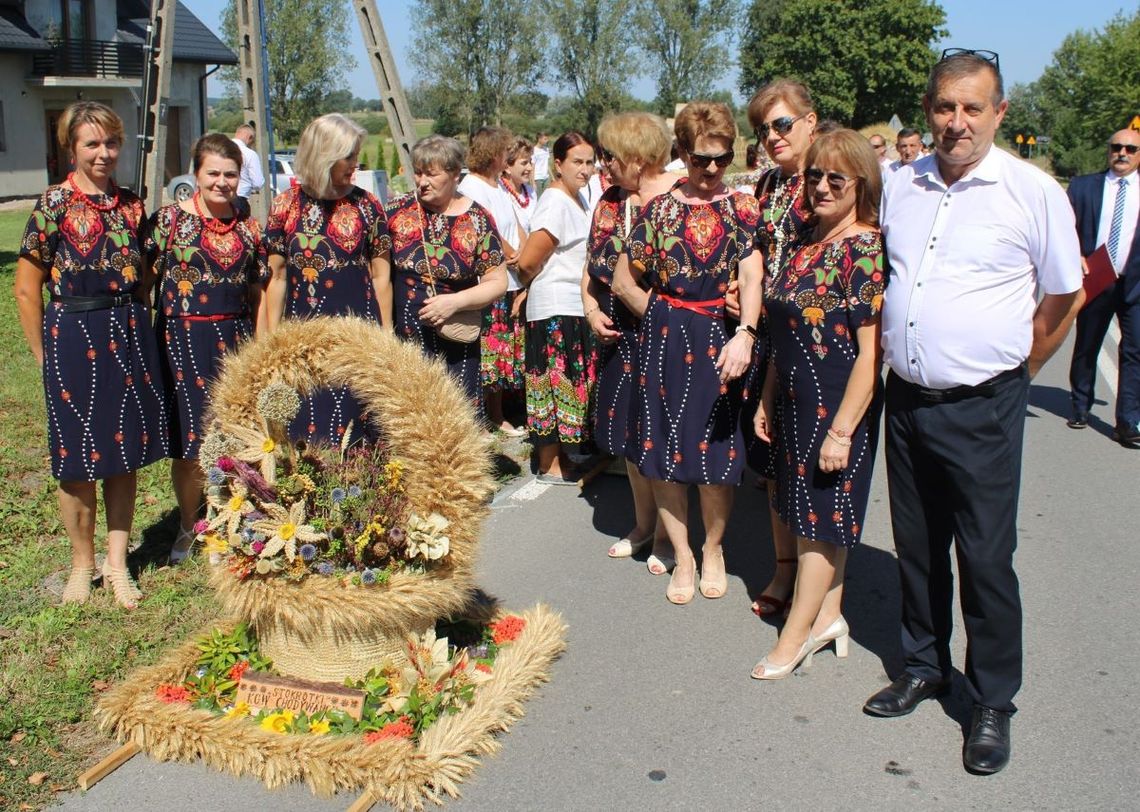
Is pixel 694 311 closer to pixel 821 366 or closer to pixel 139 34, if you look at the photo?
pixel 821 366

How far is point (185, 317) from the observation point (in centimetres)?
460

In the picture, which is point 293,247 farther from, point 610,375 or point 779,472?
point 779,472

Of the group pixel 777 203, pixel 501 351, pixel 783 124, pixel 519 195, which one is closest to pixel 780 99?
pixel 783 124

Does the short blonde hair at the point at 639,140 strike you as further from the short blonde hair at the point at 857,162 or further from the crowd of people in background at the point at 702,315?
the short blonde hair at the point at 857,162

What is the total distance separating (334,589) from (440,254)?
2111 mm

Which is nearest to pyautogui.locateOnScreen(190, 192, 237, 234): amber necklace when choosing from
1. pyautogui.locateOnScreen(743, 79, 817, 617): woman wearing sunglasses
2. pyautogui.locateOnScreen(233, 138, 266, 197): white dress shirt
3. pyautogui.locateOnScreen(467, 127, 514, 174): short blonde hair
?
pyautogui.locateOnScreen(743, 79, 817, 617): woman wearing sunglasses

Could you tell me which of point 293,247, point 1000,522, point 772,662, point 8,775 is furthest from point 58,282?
point 1000,522

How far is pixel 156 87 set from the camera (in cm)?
927

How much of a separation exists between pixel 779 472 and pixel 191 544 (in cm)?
286

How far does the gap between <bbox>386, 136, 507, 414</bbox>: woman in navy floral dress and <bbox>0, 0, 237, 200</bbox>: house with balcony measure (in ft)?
91.9

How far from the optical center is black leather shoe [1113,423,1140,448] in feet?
23.8

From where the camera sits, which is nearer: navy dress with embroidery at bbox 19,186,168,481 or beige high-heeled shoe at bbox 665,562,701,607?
navy dress with embroidery at bbox 19,186,168,481

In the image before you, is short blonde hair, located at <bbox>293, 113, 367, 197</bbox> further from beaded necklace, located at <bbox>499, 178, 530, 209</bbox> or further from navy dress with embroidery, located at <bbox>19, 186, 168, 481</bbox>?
beaded necklace, located at <bbox>499, 178, 530, 209</bbox>

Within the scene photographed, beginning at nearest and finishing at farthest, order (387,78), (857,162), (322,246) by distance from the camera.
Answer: (857,162) → (322,246) → (387,78)
